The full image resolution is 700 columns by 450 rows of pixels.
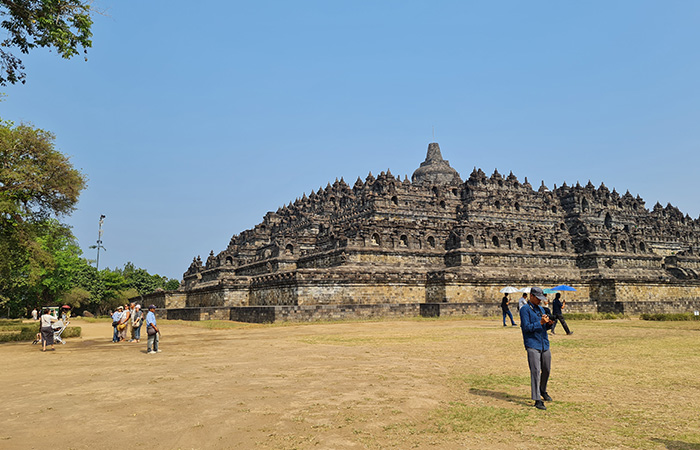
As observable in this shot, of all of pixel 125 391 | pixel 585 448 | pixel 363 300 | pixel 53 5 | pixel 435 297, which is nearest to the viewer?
pixel 585 448

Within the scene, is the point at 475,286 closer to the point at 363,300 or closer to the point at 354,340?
the point at 363,300

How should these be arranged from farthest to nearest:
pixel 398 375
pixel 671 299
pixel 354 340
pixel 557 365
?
1. pixel 671 299
2. pixel 354 340
3. pixel 557 365
4. pixel 398 375

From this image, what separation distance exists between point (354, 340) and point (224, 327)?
12.5 meters

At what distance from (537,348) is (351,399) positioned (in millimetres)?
3584

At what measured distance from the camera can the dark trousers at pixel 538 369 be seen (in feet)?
28.5

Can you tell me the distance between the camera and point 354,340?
1997cm

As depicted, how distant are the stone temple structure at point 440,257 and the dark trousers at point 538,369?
75.0 feet

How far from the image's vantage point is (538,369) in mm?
8734

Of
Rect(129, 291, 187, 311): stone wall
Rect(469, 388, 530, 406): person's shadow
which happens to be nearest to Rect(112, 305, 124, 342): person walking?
Answer: Rect(469, 388, 530, 406): person's shadow

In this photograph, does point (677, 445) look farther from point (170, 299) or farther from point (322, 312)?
point (170, 299)

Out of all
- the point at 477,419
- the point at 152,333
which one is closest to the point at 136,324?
the point at 152,333

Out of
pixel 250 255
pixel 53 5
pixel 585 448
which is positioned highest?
pixel 53 5

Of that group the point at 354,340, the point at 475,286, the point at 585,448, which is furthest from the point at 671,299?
the point at 585,448

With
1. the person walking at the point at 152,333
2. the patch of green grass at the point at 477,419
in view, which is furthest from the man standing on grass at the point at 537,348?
the person walking at the point at 152,333
